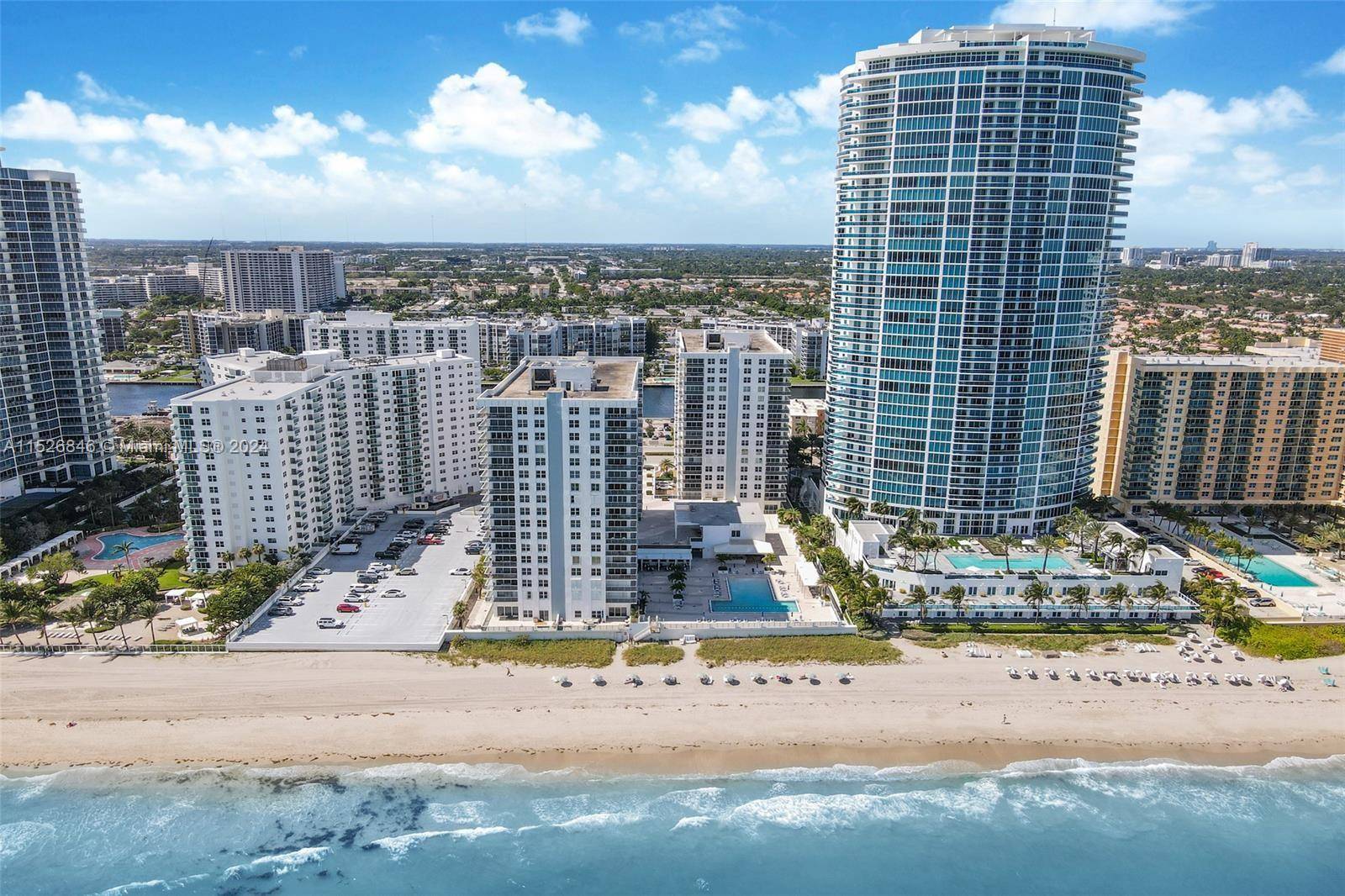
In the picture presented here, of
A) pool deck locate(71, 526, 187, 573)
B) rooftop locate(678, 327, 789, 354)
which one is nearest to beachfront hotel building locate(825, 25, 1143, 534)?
rooftop locate(678, 327, 789, 354)

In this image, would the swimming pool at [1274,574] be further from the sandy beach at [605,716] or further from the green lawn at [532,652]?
the green lawn at [532,652]

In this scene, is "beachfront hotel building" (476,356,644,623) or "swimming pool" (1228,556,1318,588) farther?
"swimming pool" (1228,556,1318,588)

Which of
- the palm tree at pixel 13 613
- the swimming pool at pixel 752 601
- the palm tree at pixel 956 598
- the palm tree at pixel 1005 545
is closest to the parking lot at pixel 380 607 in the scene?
the palm tree at pixel 13 613

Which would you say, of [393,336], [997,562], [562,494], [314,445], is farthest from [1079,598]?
[393,336]

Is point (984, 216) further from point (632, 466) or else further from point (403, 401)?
point (403, 401)

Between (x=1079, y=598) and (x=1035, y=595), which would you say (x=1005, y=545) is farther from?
(x=1079, y=598)

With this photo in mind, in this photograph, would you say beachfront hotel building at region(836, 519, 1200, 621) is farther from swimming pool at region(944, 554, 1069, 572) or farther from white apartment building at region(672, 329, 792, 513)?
white apartment building at region(672, 329, 792, 513)

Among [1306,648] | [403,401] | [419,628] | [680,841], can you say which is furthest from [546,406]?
[1306,648]
